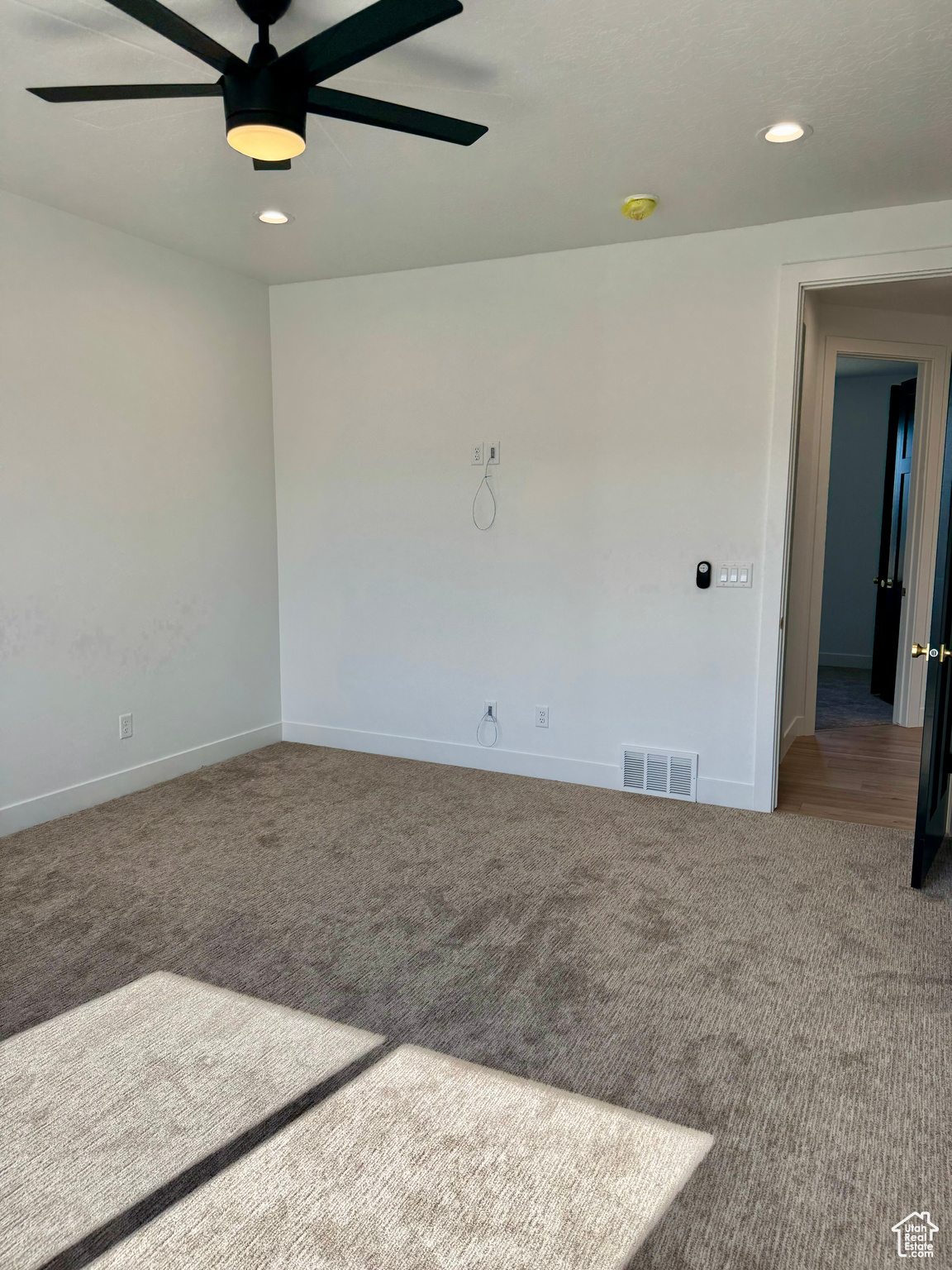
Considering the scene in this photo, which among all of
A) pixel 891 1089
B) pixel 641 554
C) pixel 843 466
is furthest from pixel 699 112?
pixel 843 466

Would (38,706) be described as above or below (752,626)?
below

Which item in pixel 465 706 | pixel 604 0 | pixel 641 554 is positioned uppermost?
pixel 604 0

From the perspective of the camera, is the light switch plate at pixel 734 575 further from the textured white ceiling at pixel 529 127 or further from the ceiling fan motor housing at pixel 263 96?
the ceiling fan motor housing at pixel 263 96

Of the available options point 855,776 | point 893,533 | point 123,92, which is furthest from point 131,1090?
point 893,533

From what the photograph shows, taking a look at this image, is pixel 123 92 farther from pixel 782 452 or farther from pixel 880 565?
pixel 880 565

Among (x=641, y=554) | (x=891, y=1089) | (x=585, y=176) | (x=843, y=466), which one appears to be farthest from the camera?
(x=843, y=466)

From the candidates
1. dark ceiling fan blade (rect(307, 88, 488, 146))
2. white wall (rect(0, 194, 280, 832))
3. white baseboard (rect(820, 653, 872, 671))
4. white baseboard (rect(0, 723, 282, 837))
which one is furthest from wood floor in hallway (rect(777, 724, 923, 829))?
dark ceiling fan blade (rect(307, 88, 488, 146))

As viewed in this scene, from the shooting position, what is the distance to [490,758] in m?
4.64

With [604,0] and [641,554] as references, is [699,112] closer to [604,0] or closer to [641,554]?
[604,0]

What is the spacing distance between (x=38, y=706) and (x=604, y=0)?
339 cm

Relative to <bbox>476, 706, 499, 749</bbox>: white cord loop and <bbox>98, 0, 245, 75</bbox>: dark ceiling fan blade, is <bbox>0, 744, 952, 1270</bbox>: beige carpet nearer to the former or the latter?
<bbox>476, 706, 499, 749</bbox>: white cord loop

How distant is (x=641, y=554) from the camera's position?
4164 mm

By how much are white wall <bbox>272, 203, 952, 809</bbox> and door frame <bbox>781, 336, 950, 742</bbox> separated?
1.37 meters

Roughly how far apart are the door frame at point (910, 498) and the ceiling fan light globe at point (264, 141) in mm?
3791
